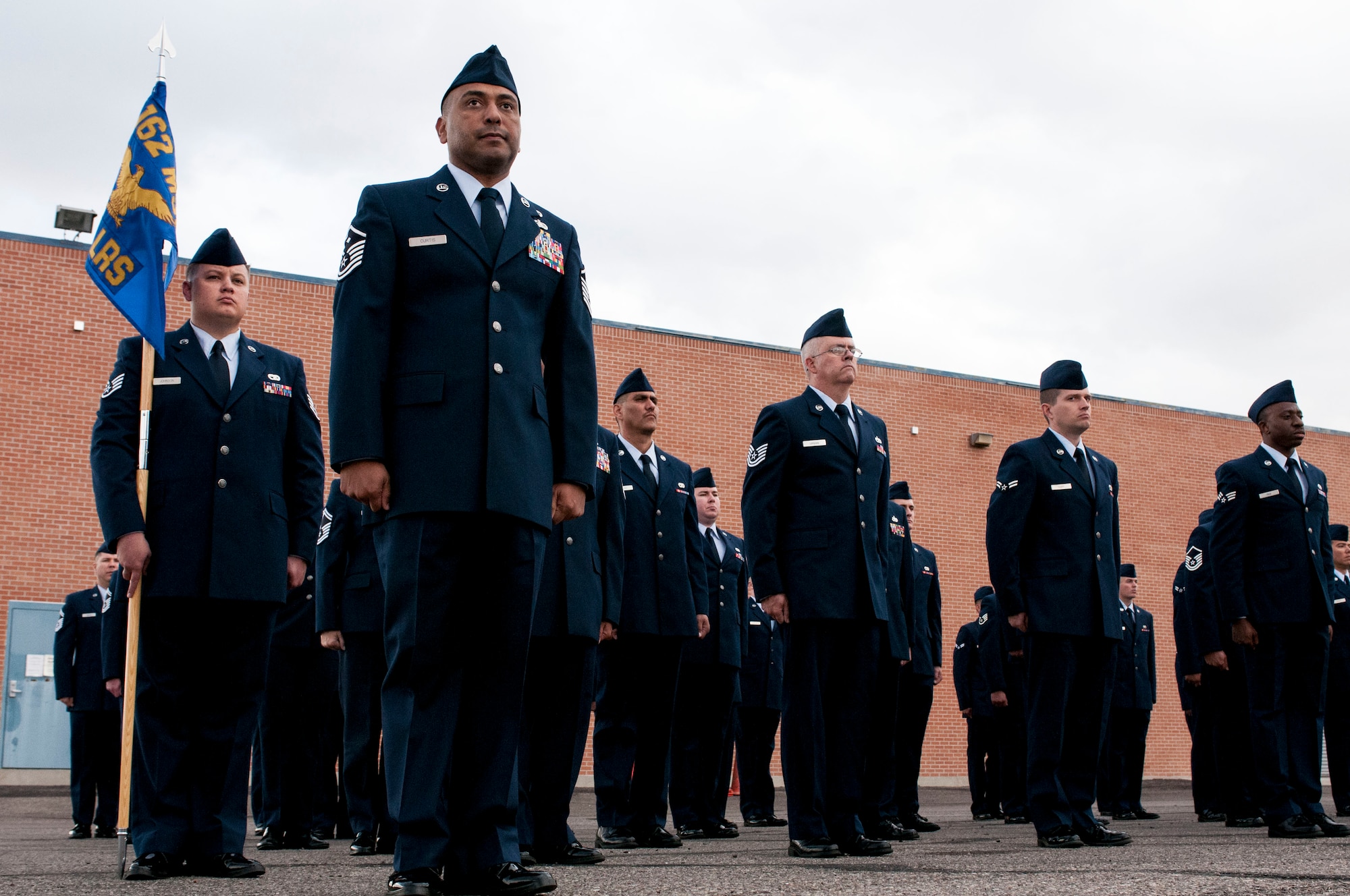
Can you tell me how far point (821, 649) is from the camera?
5.74 m

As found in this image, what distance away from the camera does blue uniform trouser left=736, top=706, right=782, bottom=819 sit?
36.5ft

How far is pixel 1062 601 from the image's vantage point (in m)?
6.44

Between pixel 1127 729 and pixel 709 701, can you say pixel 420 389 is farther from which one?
pixel 1127 729

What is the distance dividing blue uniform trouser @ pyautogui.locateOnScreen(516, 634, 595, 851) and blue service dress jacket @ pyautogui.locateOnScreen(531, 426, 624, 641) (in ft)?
0.34

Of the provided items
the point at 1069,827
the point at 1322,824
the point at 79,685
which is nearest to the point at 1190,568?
the point at 1322,824

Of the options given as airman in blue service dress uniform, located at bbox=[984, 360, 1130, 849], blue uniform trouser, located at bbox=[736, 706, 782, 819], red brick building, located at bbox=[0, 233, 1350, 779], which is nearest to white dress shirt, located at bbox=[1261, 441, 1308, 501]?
airman in blue service dress uniform, located at bbox=[984, 360, 1130, 849]

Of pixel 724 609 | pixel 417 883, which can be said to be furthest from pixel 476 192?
pixel 724 609

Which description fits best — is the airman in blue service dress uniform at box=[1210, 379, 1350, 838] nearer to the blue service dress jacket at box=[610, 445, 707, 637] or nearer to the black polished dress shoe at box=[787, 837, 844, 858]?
the black polished dress shoe at box=[787, 837, 844, 858]

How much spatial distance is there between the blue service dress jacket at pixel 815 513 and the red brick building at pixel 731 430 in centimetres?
1420

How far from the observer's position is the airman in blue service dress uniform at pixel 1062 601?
6238mm

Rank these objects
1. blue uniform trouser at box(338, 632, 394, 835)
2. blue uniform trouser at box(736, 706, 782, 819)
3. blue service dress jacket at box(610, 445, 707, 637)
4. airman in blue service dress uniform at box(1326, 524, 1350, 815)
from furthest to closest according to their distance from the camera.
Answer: blue uniform trouser at box(736, 706, 782, 819)
airman in blue service dress uniform at box(1326, 524, 1350, 815)
blue service dress jacket at box(610, 445, 707, 637)
blue uniform trouser at box(338, 632, 394, 835)

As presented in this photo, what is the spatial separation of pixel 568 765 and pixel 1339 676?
6175 millimetres

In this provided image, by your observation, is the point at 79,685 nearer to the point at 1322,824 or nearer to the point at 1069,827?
the point at 1069,827

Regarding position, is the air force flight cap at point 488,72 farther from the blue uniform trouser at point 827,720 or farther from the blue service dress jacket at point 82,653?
the blue service dress jacket at point 82,653
